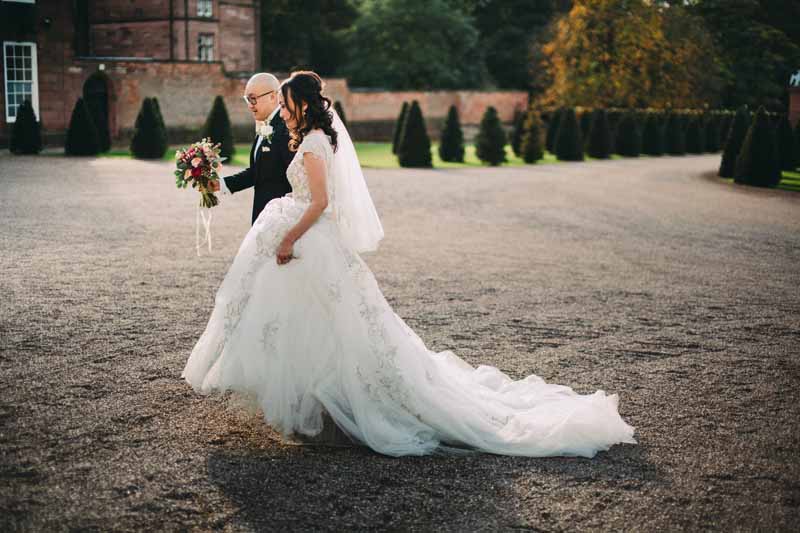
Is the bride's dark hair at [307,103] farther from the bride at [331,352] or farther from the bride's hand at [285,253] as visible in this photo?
the bride's hand at [285,253]

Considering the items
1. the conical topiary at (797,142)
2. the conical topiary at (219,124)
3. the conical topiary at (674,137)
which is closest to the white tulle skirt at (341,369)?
the conical topiary at (219,124)

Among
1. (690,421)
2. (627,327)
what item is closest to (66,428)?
(690,421)

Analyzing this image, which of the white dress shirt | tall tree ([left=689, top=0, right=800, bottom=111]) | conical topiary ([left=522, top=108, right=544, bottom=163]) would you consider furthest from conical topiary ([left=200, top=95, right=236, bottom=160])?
tall tree ([left=689, top=0, right=800, bottom=111])

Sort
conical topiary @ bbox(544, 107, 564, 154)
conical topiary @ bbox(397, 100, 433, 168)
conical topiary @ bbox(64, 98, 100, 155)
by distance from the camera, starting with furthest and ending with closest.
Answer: conical topiary @ bbox(544, 107, 564, 154) < conical topiary @ bbox(397, 100, 433, 168) < conical topiary @ bbox(64, 98, 100, 155)

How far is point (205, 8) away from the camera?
43.9 m

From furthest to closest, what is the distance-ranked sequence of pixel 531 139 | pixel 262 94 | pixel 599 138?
pixel 599 138 < pixel 531 139 < pixel 262 94

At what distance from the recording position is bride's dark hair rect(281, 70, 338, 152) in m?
4.66

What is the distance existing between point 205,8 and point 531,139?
21625 mm

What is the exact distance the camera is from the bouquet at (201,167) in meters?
5.61

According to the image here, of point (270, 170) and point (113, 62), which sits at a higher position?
point (113, 62)

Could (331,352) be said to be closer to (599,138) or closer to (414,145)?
(414,145)

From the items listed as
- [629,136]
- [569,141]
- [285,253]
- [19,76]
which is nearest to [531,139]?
[569,141]

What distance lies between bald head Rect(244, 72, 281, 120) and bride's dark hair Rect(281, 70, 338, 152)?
1111 millimetres

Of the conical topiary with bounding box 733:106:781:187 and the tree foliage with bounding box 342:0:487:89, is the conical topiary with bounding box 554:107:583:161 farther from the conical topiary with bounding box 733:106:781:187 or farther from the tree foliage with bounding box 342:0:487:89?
the tree foliage with bounding box 342:0:487:89
